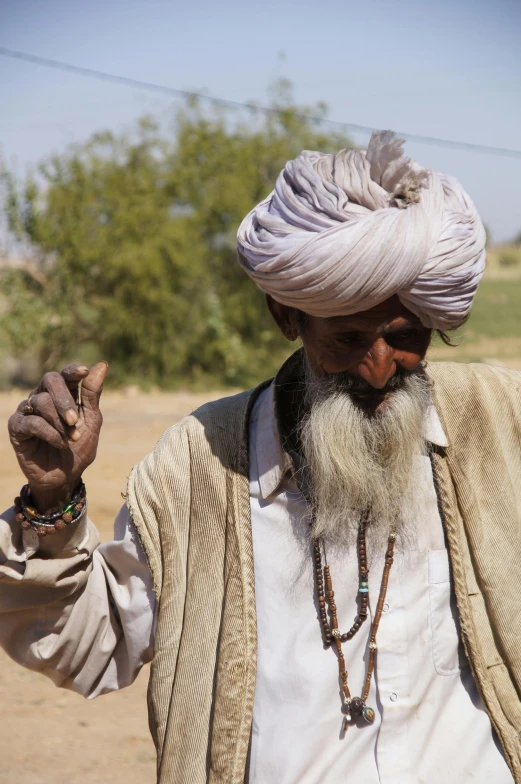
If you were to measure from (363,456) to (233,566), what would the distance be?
0.42m

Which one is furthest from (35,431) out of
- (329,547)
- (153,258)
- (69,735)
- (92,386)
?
(153,258)

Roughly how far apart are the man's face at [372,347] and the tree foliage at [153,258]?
1667 cm

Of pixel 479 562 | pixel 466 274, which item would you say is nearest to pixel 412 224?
pixel 466 274

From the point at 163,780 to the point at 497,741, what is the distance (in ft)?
2.63

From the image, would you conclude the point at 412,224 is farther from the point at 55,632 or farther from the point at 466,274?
the point at 55,632

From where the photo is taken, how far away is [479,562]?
7.52 ft

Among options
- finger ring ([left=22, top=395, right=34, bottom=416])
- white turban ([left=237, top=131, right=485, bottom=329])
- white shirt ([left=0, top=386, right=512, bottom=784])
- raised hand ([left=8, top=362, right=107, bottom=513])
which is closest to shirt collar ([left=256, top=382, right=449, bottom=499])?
white shirt ([left=0, top=386, right=512, bottom=784])

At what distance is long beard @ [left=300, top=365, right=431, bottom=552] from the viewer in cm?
235

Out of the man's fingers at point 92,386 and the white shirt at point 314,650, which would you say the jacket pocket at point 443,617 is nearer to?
the white shirt at point 314,650

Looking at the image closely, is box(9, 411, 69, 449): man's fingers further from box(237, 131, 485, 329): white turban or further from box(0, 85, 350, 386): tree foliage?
box(0, 85, 350, 386): tree foliage

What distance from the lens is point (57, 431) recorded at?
6.74 feet

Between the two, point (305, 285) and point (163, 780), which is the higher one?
point (305, 285)

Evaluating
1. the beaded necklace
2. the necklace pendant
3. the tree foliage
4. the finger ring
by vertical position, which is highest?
the finger ring

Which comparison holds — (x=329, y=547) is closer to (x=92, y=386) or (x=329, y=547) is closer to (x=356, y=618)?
(x=356, y=618)
